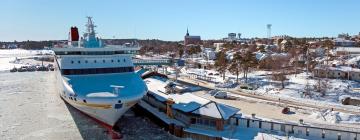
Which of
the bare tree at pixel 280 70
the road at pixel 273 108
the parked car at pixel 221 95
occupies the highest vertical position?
the bare tree at pixel 280 70

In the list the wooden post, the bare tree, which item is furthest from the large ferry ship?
the bare tree

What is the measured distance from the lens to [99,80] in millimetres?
29406

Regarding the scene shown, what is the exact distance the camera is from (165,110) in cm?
3109

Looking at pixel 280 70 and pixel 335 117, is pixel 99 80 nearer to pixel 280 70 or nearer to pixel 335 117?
pixel 335 117

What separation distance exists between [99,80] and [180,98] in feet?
24.7

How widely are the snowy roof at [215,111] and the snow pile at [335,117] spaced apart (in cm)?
763

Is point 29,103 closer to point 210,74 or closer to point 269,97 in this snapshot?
point 269,97

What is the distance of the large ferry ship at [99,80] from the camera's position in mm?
24844

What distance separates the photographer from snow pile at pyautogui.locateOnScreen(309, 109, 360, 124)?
1079 inches

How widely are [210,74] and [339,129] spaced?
37285 mm

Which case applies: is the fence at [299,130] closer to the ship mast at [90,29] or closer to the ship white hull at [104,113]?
the ship white hull at [104,113]

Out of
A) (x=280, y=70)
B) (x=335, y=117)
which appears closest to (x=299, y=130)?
(x=335, y=117)

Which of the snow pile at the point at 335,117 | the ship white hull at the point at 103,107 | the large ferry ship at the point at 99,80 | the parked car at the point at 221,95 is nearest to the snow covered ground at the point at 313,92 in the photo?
the snow pile at the point at 335,117

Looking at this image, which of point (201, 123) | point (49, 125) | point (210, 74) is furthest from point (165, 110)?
point (210, 74)
